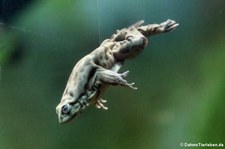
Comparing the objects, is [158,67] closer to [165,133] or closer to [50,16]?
[165,133]

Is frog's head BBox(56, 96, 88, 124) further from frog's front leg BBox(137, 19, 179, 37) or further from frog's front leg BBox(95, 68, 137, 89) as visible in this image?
frog's front leg BBox(137, 19, 179, 37)

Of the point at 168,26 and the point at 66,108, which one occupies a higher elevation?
the point at 168,26

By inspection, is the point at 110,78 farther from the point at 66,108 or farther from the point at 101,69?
the point at 66,108

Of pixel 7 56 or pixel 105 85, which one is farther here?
pixel 7 56

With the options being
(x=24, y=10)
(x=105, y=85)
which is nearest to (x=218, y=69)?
(x=105, y=85)

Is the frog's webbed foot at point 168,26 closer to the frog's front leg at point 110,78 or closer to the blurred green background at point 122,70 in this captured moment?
the blurred green background at point 122,70

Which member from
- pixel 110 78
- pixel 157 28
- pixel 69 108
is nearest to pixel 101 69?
pixel 110 78

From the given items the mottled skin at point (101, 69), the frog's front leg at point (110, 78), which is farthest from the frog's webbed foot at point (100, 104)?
the frog's front leg at point (110, 78)

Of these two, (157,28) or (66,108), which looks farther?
(157,28)
